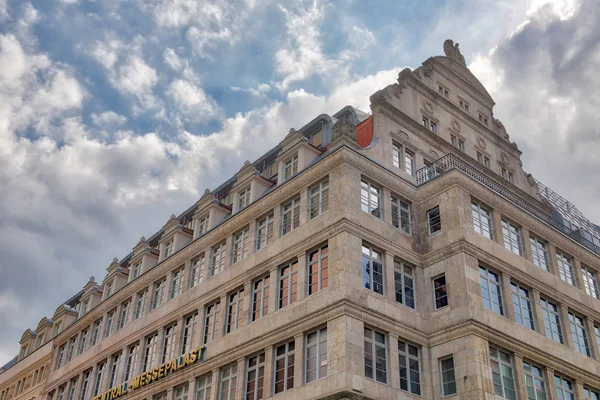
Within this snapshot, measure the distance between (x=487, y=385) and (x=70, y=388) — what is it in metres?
30.7

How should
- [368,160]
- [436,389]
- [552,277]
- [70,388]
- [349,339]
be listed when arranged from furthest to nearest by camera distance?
1. [70,388]
2. [552,277]
3. [368,160]
4. [436,389]
5. [349,339]

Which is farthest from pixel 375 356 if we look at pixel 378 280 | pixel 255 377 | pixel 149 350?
pixel 149 350

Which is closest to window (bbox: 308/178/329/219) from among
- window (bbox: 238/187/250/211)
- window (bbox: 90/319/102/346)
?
window (bbox: 238/187/250/211)

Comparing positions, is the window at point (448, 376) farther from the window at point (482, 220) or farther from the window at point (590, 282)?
the window at point (590, 282)

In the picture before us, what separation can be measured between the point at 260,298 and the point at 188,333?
249 inches

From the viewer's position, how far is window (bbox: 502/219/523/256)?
3534 cm

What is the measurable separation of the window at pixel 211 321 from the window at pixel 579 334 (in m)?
18.7

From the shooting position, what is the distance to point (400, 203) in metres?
35.2

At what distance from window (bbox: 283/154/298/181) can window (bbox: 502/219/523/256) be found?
11.4 meters

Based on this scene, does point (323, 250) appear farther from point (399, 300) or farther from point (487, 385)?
point (487, 385)

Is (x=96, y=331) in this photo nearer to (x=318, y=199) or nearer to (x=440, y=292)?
(x=318, y=199)

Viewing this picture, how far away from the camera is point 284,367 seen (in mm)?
30656

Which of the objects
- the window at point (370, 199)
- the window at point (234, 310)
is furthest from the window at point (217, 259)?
the window at point (370, 199)

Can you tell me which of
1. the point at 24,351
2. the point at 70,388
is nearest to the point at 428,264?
the point at 70,388
